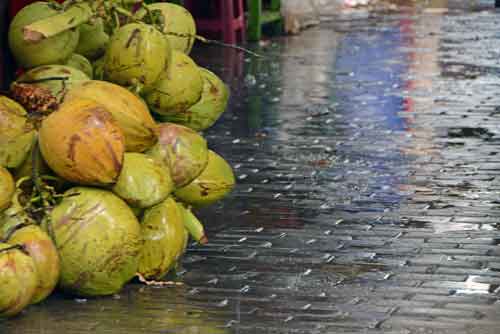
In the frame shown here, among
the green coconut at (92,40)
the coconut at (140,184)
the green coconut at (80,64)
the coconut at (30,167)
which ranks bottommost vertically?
the coconut at (140,184)

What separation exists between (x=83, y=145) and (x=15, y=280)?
25.0 inches

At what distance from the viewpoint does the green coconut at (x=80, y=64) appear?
19.7 ft

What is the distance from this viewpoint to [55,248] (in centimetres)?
512

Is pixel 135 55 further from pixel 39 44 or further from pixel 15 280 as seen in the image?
pixel 15 280

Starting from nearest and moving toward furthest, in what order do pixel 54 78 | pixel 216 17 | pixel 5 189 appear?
pixel 5 189 < pixel 54 78 < pixel 216 17

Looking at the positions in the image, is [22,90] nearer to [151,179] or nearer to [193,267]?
[151,179]

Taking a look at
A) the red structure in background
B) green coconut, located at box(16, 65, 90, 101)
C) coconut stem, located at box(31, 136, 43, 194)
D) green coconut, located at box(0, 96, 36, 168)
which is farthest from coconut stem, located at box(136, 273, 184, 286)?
the red structure in background

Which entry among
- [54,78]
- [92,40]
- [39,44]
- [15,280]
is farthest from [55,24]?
[15,280]

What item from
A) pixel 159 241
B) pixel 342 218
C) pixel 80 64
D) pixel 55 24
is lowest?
pixel 342 218

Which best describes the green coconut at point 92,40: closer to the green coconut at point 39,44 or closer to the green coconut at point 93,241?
the green coconut at point 39,44

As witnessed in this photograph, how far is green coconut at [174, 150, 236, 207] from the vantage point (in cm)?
597

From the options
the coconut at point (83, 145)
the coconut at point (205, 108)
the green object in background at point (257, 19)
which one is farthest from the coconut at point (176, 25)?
the green object in background at point (257, 19)

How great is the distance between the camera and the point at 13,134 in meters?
5.37

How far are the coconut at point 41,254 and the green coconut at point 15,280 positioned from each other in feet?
0.15
